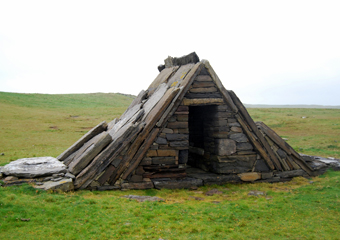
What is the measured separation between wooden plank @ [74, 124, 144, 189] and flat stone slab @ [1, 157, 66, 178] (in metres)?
0.71

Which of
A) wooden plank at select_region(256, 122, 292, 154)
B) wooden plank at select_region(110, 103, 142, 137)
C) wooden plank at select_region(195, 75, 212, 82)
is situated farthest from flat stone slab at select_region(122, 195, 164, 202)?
wooden plank at select_region(256, 122, 292, 154)

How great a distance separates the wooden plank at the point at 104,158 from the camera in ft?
27.6

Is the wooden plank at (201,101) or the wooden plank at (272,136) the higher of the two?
the wooden plank at (201,101)

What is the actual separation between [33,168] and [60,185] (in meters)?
1.34

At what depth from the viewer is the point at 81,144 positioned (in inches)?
422

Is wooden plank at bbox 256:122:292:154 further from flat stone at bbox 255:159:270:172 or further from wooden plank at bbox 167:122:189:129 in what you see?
wooden plank at bbox 167:122:189:129

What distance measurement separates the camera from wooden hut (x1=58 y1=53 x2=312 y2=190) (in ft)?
29.1

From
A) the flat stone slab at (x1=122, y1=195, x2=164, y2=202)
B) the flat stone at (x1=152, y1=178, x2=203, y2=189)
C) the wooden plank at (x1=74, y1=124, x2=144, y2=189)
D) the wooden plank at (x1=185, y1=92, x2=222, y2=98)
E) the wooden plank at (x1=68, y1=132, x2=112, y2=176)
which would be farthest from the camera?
the wooden plank at (x1=185, y1=92, x2=222, y2=98)

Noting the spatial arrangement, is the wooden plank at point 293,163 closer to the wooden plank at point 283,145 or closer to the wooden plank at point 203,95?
the wooden plank at point 283,145

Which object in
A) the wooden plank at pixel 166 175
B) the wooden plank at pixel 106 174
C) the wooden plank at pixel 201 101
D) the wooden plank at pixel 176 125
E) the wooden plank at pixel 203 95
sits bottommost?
the wooden plank at pixel 166 175

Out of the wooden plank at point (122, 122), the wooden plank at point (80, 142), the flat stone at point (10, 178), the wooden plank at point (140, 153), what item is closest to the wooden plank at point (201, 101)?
the wooden plank at point (140, 153)

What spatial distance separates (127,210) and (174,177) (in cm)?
298

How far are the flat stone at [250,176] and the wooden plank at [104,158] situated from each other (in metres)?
4.10

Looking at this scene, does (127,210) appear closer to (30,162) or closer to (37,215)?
(37,215)
